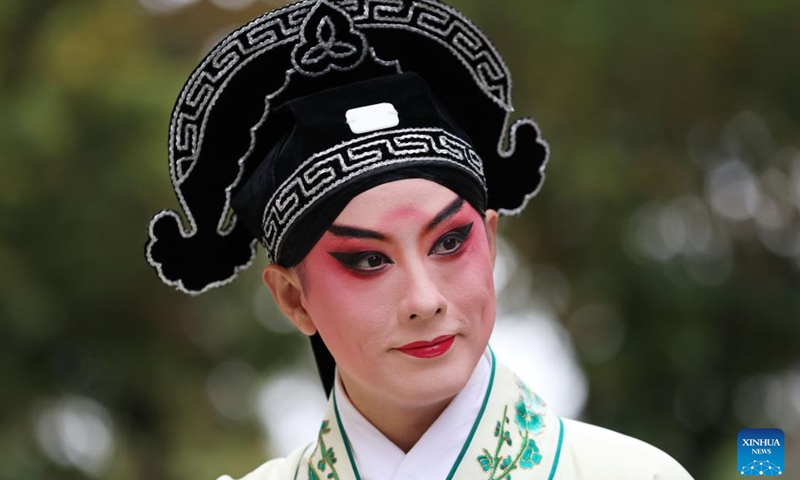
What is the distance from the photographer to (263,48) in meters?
2.69

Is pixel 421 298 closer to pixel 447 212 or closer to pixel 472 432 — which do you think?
pixel 447 212

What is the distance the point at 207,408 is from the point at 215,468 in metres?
1.10

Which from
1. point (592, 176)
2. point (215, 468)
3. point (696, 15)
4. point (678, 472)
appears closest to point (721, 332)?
point (592, 176)

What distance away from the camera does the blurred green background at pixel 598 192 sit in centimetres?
816

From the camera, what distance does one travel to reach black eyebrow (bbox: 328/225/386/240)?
2.49 m

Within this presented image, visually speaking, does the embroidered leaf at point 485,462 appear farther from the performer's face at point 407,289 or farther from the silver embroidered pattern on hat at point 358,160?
the silver embroidered pattern on hat at point 358,160

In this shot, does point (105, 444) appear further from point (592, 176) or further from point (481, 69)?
point (481, 69)

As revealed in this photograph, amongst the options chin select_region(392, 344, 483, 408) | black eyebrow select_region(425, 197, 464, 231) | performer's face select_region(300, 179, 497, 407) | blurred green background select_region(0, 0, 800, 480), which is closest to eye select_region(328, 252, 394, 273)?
performer's face select_region(300, 179, 497, 407)

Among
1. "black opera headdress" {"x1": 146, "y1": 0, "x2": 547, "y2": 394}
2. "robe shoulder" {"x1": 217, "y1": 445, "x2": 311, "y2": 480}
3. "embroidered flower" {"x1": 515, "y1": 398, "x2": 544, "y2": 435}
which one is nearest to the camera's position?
"black opera headdress" {"x1": 146, "y1": 0, "x2": 547, "y2": 394}

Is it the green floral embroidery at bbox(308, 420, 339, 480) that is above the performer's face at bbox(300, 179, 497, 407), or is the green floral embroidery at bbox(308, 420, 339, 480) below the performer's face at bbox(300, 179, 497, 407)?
below

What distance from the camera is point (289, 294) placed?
2.76 meters

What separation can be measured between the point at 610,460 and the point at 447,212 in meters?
0.61

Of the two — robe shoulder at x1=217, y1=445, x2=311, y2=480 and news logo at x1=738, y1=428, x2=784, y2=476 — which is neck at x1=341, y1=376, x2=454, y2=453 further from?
news logo at x1=738, y1=428, x2=784, y2=476

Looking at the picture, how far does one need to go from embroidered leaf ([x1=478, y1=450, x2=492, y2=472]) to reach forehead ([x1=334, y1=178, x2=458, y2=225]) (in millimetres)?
496
